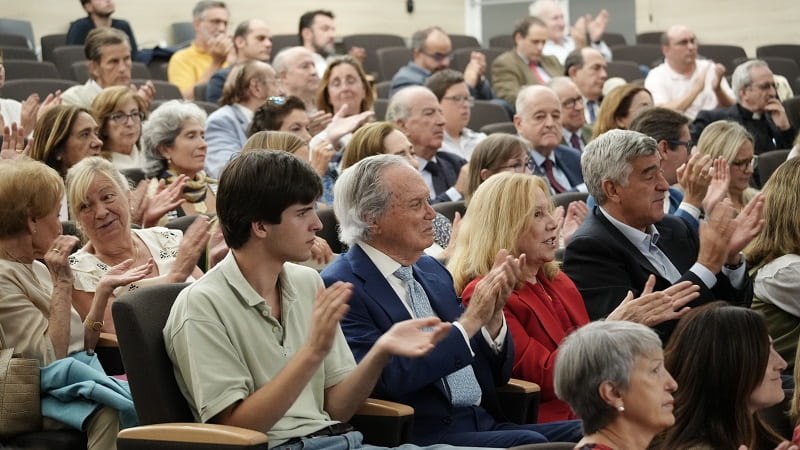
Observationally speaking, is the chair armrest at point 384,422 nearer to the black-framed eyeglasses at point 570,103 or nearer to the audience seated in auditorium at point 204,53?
the black-framed eyeglasses at point 570,103

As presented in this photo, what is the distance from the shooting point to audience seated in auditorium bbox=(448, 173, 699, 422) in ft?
9.91

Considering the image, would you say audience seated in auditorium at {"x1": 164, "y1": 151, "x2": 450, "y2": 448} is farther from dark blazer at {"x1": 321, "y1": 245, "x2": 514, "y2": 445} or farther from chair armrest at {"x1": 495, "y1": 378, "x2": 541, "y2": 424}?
chair armrest at {"x1": 495, "y1": 378, "x2": 541, "y2": 424}

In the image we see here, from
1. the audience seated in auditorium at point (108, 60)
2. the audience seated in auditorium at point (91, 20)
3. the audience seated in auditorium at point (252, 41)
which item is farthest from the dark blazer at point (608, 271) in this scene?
the audience seated in auditorium at point (91, 20)

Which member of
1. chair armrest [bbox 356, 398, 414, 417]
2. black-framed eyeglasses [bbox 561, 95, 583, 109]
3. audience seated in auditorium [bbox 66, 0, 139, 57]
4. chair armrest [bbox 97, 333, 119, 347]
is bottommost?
chair armrest [bbox 356, 398, 414, 417]

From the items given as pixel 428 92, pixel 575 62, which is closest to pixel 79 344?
pixel 428 92

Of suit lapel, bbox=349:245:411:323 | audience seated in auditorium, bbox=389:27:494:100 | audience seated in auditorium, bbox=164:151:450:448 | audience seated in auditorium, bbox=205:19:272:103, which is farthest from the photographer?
audience seated in auditorium, bbox=389:27:494:100

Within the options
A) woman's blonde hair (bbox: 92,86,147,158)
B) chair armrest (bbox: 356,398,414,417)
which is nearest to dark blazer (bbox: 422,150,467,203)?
woman's blonde hair (bbox: 92,86,147,158)

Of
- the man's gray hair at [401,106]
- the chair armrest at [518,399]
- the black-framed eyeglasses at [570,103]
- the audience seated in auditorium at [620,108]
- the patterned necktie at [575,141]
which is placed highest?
the man's gray hair at [401,106]

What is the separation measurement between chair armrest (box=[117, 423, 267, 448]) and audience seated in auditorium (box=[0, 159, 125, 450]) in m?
0.45

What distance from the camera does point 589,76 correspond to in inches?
287

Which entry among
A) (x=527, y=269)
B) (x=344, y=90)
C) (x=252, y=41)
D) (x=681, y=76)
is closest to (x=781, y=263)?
(x=527, y=269)

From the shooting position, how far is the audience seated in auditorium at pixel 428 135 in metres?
5.13

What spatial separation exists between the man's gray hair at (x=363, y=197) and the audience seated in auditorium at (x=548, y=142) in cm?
255

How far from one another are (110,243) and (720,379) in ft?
5.84
